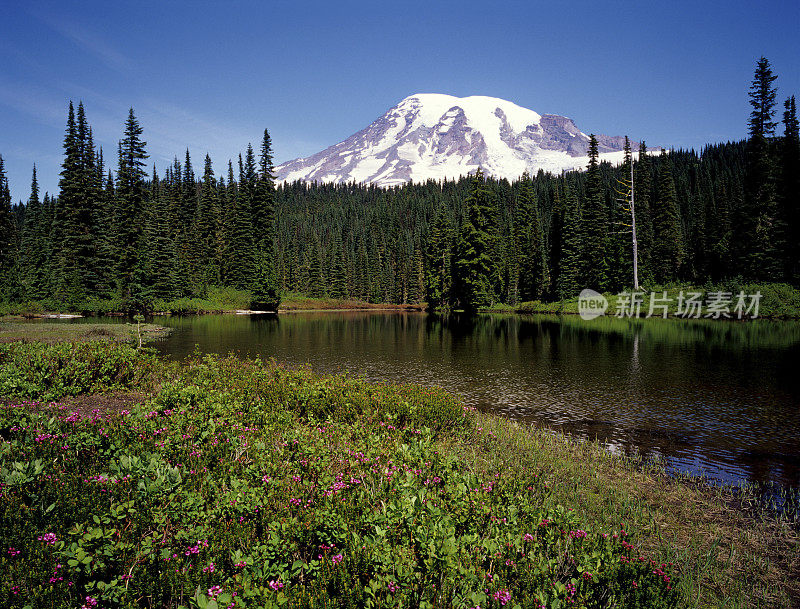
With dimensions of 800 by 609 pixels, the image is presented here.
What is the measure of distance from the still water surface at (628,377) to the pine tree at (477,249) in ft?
95.3

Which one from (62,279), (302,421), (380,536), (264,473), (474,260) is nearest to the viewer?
(380,536)

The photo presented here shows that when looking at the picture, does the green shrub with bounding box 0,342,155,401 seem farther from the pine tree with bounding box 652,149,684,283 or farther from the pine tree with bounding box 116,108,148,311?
the pine tree with bounding box 652,149,684,283

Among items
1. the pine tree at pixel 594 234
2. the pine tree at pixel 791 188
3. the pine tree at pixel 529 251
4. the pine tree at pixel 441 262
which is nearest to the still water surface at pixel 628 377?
the pine tree at pixel 791 188

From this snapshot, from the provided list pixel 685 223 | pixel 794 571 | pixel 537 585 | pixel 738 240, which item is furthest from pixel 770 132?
pixel 685 223

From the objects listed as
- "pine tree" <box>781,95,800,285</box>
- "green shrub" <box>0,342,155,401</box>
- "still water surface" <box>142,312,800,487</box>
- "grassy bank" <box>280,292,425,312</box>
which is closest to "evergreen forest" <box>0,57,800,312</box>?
"pine tree" <box>781,95,800,285</box>

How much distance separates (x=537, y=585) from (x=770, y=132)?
214 ft

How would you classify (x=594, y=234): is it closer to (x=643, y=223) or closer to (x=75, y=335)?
(x=643, y=223)

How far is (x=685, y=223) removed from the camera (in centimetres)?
12150

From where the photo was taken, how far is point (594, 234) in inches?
2544

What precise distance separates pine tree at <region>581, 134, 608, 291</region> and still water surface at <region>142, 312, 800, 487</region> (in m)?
27.6

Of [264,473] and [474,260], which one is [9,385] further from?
[474,260]

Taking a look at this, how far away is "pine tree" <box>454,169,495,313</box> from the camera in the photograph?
209 feet
